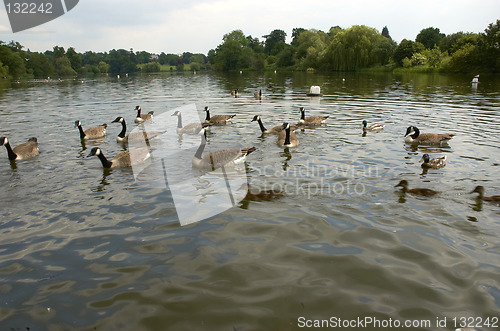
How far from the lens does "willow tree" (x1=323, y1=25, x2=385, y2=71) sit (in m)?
86.2

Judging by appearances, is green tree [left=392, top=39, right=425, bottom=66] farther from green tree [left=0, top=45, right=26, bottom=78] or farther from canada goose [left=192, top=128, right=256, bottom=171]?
green tree [left=0, top=45, right=26, bottom=78]

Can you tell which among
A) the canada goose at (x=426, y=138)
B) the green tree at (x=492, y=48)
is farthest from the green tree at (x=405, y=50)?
the canada goose at (x=426, y=138)

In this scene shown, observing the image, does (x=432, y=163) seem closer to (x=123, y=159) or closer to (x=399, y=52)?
(x=123, y=159)

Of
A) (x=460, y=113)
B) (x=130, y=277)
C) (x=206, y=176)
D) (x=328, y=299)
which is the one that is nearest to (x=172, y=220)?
(x=130, y=277)

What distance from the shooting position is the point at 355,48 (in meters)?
87.4

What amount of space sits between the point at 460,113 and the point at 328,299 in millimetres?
20656

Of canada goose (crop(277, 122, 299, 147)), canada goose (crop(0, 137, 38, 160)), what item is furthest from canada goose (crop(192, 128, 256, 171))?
canada goose (crop(0, 137, 38, 160))

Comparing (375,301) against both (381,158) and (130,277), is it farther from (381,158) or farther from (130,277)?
(381,158)

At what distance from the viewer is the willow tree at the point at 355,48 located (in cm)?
8625

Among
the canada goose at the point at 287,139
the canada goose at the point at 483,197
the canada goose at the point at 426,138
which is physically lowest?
the canada goose at the point at 483,197

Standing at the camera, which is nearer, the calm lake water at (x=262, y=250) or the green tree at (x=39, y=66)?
the calm lake water at (x=262, y=250)

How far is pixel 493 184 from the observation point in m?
8.57

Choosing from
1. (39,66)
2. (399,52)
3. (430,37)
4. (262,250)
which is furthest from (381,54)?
(39,66)

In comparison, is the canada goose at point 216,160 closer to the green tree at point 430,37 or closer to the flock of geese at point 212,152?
the flock of geese at point 212,152
